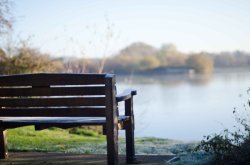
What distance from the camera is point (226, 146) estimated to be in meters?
4.95

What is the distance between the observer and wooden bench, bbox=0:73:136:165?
4.87 meters

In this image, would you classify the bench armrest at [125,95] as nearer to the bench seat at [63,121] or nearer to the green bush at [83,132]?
the bench seat at [63,121]

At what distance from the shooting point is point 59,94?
5035 millimetres

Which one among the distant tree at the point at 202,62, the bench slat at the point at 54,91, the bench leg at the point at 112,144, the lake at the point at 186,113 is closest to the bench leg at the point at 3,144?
the bench slat at the point at 54,91

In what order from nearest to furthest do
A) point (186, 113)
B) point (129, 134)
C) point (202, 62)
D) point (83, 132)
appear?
1. point (129, 134)
2. point (83, 132)
3. point (186, 113)
4. point (202, 62)

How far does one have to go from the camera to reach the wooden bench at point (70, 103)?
16.0 feet

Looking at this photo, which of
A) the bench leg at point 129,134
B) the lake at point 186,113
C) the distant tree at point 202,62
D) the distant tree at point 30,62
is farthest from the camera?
the distant tree at point 202,62

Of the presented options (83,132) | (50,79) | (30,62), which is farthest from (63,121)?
(30,62)

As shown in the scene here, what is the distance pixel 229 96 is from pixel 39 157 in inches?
608

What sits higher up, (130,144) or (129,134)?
(129,134)

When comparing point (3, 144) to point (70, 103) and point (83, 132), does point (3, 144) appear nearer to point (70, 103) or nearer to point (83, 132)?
point (70, 103)

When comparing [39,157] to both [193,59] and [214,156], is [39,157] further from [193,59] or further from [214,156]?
[193,59]

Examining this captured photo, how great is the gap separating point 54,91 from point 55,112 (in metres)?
0.25

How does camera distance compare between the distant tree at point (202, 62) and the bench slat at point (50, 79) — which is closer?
the bench slat at point (50, 79)
